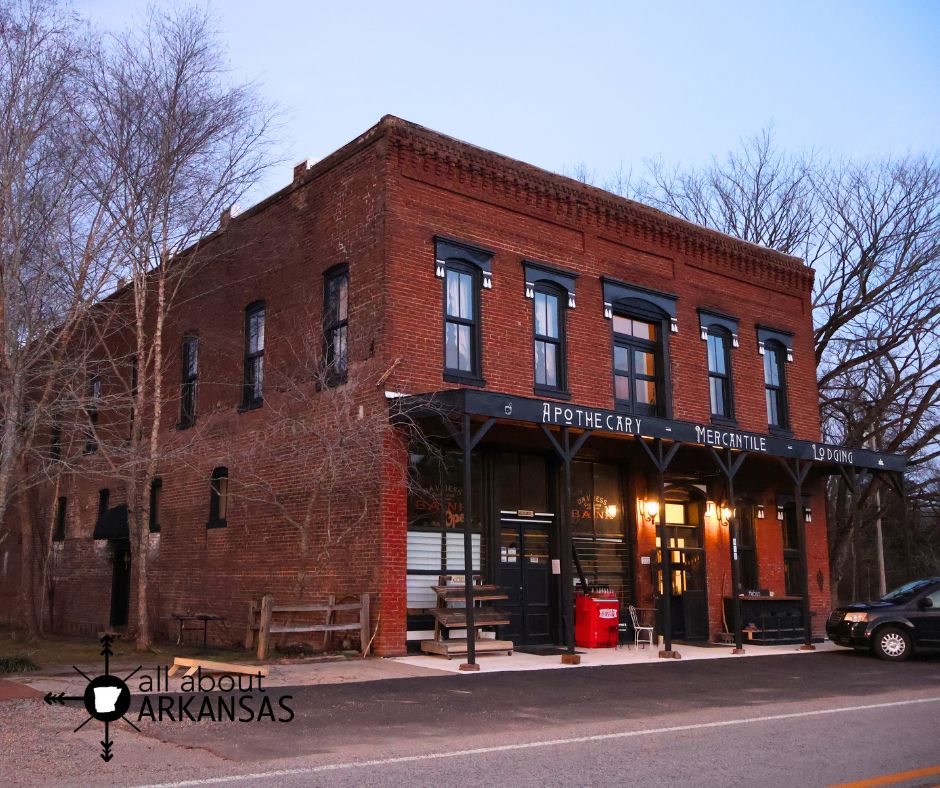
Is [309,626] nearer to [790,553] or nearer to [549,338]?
[549,338]

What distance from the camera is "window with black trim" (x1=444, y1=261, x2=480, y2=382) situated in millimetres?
17297

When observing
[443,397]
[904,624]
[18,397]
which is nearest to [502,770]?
[443,397]

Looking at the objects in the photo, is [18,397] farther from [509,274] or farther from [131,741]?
[509,274]

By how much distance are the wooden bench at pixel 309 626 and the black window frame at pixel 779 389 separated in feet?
39.7

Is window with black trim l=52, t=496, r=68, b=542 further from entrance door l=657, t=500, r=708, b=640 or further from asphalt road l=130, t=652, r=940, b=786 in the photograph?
asphalt road l=130, t=652, r=940, b=786

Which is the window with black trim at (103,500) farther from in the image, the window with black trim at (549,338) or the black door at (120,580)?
the window with black trim at (549,338)

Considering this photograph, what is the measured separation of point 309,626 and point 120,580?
34.8 feet

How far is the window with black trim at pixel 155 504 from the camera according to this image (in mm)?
22188

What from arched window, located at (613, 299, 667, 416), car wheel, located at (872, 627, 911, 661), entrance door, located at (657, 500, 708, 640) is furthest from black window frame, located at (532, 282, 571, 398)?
car wheel, located at (872, 627, 911, 661)

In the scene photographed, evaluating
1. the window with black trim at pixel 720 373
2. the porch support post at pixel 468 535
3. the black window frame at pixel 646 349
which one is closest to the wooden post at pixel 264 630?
the porch support post at pixel 468 535

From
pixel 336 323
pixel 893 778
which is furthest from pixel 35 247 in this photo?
pixel 893 778

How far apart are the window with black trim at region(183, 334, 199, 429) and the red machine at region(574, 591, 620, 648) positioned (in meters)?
9.50

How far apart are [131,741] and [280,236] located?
43.1ft

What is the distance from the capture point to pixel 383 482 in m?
15.7
